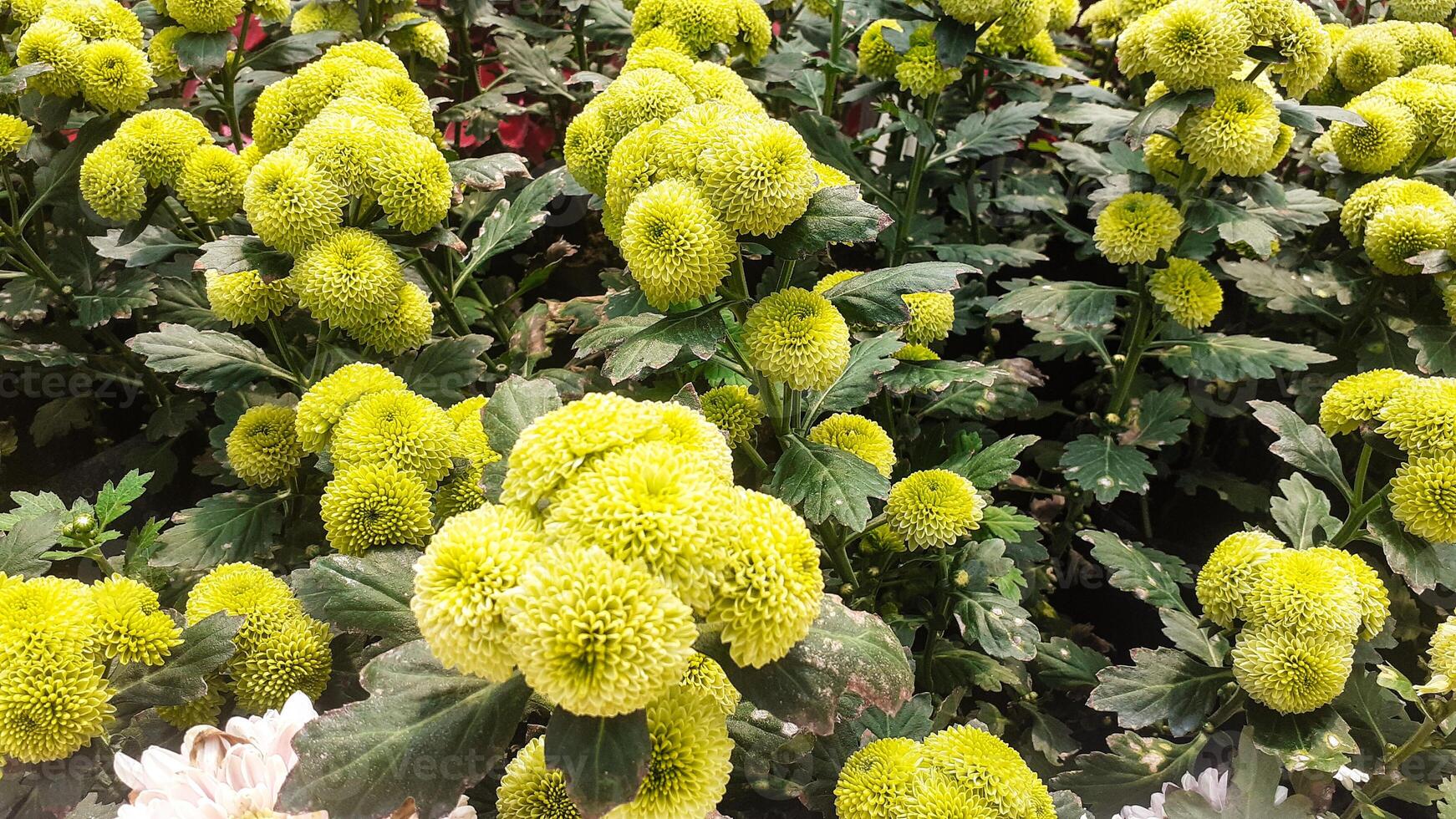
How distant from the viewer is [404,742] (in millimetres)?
799

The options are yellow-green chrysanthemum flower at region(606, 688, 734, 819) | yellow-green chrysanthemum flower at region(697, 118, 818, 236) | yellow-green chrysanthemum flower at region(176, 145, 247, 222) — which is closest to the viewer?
yellow-green chrysanthemum flower at region(606, 688, 734, 819)

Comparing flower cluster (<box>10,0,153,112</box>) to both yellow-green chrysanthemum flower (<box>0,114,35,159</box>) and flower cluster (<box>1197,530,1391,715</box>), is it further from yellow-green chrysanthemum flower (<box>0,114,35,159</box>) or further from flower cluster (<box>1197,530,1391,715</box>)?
flower cluster (<box>1197,530,1391,715</box>)

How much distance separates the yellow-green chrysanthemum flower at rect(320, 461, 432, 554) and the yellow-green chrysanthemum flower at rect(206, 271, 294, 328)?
1.51 ft

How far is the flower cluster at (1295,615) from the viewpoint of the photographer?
113cm

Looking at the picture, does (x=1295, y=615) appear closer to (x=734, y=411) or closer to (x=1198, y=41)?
(x=734, y=411)

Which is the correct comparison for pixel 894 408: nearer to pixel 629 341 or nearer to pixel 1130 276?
pixel 1130 276

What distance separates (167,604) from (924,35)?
5.60 ft

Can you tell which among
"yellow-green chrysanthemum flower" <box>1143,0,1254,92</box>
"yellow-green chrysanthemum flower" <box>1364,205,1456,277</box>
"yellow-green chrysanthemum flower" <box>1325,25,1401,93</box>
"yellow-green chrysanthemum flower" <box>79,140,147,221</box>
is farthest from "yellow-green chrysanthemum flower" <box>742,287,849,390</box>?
"yellow-green chrysanthemum flower" <box>1325,25,1401,93</box>

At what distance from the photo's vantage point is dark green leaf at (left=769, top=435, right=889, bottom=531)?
1143 mm

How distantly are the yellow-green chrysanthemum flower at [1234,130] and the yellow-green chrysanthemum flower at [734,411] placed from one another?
3.07 feet

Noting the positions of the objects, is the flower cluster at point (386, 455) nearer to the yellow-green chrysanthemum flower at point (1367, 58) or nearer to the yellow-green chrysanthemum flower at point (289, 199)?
the yellow-green chrysanthemum flower at point (289, 199)

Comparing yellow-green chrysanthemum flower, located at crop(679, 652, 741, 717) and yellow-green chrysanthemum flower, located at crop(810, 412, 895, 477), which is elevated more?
yellow-green chrysanthemum flower, located at crop(679, 652, 741, 717)

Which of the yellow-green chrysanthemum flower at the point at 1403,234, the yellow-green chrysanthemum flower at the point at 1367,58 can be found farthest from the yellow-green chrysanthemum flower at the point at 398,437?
the yellow-green chrysanthemum flower at the point at 1367,58
